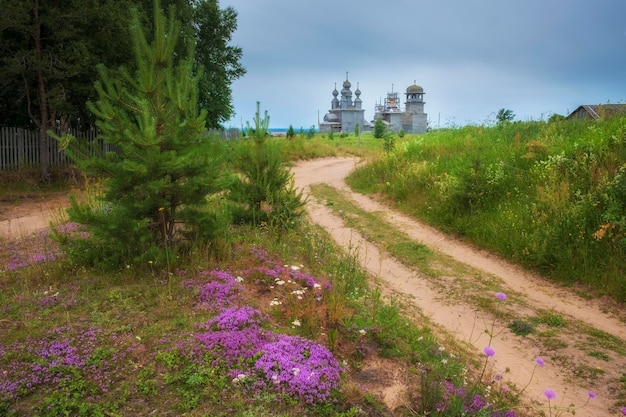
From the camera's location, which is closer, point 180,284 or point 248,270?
point 180,284

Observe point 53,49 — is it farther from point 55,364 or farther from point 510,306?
point 510,306

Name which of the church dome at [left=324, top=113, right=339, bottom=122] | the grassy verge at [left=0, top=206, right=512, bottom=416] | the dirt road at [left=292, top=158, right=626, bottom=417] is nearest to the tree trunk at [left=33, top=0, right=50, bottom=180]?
the grassy verge at [left=0, top=206, right=512, bottom=416]

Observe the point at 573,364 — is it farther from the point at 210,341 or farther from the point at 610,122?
the point at 610,122

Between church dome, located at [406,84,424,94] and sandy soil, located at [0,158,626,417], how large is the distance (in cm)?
8429

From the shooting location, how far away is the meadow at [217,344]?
3.60 meters

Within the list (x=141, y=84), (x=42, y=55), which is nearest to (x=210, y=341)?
(x=141, y=84)

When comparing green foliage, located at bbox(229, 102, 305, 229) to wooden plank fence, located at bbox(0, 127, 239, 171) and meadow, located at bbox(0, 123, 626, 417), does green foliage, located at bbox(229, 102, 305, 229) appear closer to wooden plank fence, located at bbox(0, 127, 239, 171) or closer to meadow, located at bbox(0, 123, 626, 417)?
meadow, located at bbox(0, 123, 626, 417)

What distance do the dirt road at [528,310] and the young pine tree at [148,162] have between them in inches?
145

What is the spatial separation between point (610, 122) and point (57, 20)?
57.4 ft

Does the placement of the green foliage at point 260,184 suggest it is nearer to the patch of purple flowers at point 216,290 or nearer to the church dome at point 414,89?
the patch of purple flowers at point 216,290

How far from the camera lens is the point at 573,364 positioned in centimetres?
504

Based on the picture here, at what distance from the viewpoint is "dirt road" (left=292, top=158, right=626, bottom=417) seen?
15.1 ft

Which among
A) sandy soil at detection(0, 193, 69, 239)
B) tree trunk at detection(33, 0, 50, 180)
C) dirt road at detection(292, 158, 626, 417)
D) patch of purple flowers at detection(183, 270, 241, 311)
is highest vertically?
tree trunk at detection(33, 0, 50, 180)

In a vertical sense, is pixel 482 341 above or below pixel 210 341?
below
